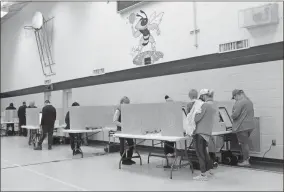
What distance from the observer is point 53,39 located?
11.8m

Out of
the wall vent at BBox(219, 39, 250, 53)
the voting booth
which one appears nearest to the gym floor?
the voting booth

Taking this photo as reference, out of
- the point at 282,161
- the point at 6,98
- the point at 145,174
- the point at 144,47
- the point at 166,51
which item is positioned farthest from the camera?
the point at 6,98

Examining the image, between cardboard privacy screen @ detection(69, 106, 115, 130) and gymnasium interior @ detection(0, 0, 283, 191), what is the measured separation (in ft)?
0.07

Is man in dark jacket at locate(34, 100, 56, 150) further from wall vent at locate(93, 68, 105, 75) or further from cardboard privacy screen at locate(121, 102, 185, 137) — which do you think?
cardboard privacy screen at locate(121, 102, 185, 137)

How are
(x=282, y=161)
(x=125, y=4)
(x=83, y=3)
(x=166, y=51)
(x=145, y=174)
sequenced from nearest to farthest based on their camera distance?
(x=145, y=174) < (x=282, y=161) < (x=166, y=51) < (x=125, y=4) < (x=83, y=3)

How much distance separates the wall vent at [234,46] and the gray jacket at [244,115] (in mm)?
1188

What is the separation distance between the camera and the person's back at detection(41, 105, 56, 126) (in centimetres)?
766

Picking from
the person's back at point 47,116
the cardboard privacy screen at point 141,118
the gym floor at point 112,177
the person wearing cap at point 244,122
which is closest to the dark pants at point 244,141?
the person wearing cap at point 244,122

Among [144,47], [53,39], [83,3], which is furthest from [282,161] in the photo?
[53,39]

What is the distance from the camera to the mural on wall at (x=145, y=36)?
747 centimetres

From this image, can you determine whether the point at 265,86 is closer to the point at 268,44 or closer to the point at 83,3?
the point at 268,44

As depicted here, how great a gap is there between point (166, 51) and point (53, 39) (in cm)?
622

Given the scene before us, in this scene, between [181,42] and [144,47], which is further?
[144,47]

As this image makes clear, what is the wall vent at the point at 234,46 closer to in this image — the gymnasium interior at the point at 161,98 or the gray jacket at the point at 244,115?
the gymnasium interior at the point at 161,98
